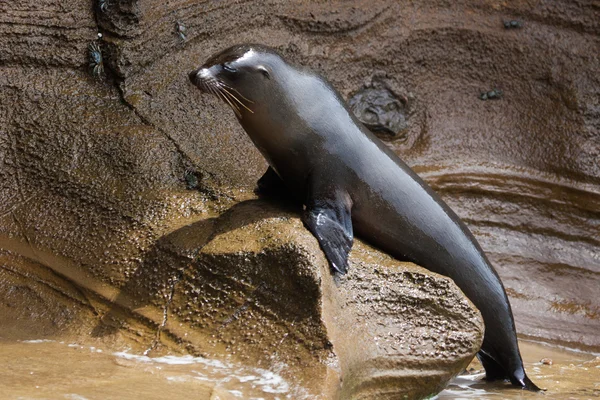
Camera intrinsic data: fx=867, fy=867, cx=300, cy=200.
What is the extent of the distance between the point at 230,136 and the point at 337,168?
4.12ft

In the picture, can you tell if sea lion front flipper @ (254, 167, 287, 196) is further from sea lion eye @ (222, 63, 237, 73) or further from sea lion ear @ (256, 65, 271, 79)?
sea lion eye @ (222, 63, 237, 73)

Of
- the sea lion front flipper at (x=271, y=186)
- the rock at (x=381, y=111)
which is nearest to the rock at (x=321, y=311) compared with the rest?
the sea lion front flipper at (x=271, y=186)

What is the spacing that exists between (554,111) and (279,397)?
15.4 feet

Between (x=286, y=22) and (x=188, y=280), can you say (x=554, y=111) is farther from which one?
(x=188, y=280)

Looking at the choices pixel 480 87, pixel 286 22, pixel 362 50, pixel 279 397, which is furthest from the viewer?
pixel 480 87

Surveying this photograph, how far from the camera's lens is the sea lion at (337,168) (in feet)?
15.5

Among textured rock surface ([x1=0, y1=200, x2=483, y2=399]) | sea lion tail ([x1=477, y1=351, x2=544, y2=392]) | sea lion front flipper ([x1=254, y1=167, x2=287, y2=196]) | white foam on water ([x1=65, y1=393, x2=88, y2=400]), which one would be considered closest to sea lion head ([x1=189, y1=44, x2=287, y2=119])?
sea lion front flipper ([x1=254, y1=167, x2=287, y2=196])

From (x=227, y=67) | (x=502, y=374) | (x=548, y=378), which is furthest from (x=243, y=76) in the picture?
(x=548, y=378)

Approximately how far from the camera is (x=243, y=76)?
15.5ft

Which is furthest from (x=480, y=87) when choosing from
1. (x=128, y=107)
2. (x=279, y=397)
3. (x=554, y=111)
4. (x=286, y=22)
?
(x=279, y=397)

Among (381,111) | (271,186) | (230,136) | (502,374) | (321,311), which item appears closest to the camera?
(321,311)

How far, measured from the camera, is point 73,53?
18.7 feet

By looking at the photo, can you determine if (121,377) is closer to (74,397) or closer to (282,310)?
(74,397)

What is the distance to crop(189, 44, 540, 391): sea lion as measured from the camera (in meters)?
4.72
